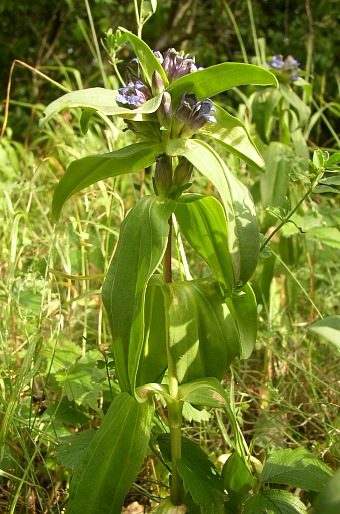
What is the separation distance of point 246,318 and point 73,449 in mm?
384

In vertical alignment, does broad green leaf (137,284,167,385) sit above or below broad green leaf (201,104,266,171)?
below

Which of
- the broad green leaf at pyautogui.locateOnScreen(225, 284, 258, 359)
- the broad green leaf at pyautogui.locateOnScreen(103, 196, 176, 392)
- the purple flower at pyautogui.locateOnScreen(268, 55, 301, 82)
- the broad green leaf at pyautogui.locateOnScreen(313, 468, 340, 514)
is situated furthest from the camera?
the purple flower at pyautogui.locateOnScreen(268, 55, 301, 82)

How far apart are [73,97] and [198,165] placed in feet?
0.77

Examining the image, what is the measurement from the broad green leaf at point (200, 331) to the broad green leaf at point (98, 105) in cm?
29

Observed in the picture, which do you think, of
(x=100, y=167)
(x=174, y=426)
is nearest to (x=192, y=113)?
(x=100, y=167)

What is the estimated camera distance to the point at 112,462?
3.29 feet

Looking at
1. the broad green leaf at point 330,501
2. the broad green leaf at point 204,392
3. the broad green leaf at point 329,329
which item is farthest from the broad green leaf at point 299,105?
the broad green leaf at point 330,501

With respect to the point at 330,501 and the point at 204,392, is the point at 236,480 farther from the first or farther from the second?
the point at 330,501

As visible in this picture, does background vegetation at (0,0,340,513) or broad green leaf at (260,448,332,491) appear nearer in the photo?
broad green leaf at (260,448,332,491)

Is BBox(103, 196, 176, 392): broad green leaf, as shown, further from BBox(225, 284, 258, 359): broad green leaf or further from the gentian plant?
BBox(225, 284, 258, 359): broad green leaf

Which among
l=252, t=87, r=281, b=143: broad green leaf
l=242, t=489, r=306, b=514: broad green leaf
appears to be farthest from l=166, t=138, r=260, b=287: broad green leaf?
l=252, t=87, r=281, b=143: broad green leaf

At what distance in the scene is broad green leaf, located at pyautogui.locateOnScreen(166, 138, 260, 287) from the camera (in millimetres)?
950

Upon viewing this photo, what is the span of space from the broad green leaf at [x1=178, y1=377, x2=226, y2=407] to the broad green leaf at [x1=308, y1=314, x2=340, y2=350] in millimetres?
270

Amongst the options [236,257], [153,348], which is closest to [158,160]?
[236,257]
